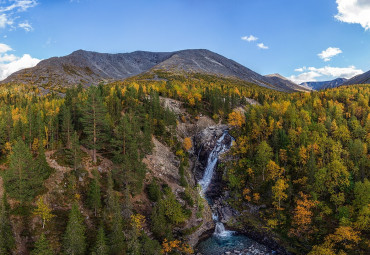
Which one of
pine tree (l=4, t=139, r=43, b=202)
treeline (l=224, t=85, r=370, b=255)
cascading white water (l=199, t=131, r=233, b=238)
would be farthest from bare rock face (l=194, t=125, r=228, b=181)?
pine tree (l=4, t=139, r=43, b=202)

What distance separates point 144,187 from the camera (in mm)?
59906

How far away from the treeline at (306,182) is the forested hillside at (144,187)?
0.33m

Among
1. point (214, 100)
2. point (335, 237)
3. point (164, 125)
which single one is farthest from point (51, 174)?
point (214, 100)

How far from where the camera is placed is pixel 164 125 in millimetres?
87188

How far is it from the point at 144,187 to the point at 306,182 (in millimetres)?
48710

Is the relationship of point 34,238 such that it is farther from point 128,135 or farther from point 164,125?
point 164,125

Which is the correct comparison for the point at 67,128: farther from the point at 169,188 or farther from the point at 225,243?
the point at 225,243

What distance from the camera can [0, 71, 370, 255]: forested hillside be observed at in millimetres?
38688

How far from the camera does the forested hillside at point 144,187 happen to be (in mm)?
38688

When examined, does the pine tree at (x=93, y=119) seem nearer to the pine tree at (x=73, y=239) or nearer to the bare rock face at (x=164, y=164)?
the bare rock face at (x=164, y=164)

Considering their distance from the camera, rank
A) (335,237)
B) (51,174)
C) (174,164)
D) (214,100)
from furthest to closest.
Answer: (214,100) → (174,164) → (51,174) → (335,237)

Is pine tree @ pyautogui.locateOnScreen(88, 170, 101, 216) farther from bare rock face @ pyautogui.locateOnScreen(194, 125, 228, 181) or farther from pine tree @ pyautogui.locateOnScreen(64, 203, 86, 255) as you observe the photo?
bare rock face @ pyautogui.locateOnScreen(194, 125, 228, 181)

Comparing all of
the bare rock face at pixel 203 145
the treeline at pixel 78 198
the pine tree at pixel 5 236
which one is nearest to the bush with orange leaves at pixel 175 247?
the treeline at pixel 78 198

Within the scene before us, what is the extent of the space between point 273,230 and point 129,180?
131ft
